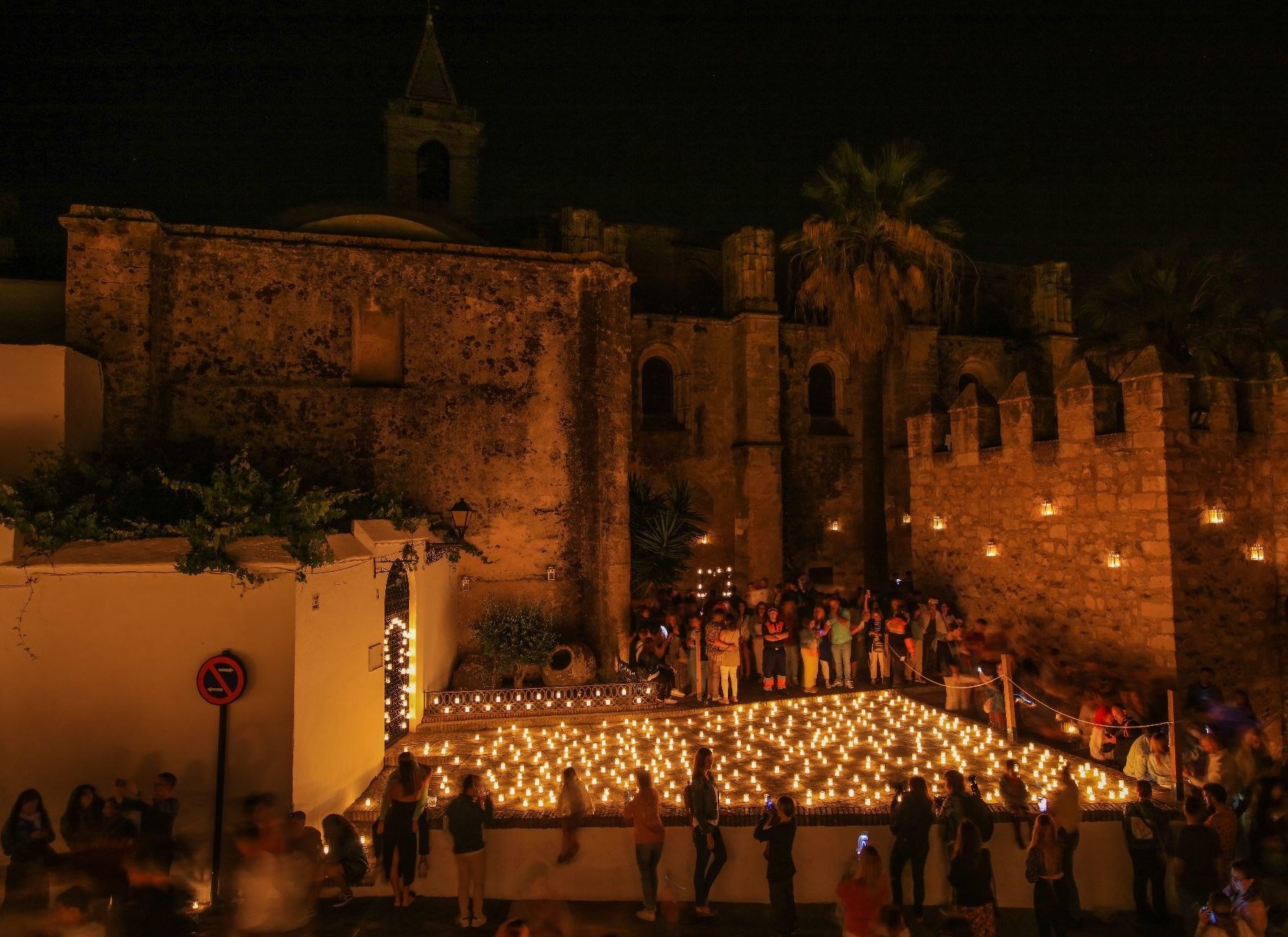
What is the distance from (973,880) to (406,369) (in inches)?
446

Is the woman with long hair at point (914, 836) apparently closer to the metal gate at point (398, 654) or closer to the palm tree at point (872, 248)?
the metal gate at point (398, 654)

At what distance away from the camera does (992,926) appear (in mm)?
6184

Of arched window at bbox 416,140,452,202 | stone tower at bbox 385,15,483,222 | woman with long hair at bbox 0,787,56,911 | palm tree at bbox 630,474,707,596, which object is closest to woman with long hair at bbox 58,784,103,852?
woman with long hair at bbox 0,787,56,911

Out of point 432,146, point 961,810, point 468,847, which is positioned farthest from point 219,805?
point 432,146

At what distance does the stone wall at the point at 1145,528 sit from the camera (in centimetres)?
1158

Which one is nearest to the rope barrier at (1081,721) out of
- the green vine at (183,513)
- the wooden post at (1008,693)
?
the wooden post at (1008,693)

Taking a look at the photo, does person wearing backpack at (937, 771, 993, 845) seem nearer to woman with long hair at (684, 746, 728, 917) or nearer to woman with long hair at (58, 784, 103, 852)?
woman with long hair at (684, 746, 728, 917)

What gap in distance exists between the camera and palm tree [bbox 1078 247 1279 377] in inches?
661

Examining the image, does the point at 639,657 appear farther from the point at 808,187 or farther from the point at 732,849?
the point at 808,187

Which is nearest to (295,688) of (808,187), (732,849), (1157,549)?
(732,849)

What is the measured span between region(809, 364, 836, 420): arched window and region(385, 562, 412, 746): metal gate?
48.2 feet

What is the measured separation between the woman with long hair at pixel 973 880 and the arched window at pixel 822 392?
17349 mm

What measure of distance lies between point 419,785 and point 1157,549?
1066cm

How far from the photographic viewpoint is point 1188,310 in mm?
16953
